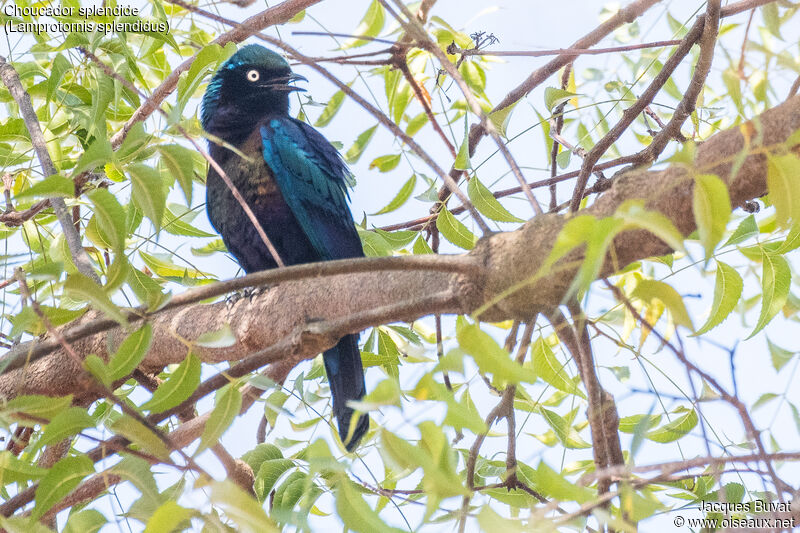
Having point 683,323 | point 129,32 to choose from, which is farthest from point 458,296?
point 129,32

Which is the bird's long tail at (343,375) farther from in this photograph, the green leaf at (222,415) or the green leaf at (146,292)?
the green leaf at (222,415)

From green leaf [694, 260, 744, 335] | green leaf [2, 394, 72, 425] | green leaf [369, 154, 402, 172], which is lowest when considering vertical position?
green leaf [2, 394, 72, 425]

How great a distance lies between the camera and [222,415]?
4.72ft

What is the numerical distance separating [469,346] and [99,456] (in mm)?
906

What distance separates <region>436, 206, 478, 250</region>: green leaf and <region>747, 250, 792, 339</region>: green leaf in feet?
2.90

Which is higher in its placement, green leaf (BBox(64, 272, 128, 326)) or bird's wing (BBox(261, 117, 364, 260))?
bird's wing (BBox(261, 117, 364, 260))

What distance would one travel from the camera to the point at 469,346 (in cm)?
117

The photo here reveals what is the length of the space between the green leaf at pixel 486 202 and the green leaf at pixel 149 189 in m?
1.00

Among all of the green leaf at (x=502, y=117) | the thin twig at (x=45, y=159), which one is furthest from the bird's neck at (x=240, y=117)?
the green leaf at (x=502, y=117)

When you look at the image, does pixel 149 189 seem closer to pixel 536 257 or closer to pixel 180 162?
pixel 180 162

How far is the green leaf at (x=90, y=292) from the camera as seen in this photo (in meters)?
1.36

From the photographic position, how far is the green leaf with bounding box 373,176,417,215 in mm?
2941

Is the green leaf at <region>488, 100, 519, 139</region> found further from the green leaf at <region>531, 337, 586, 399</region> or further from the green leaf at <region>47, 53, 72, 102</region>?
the green leaf at <region>47, 53, 72, 102</region>

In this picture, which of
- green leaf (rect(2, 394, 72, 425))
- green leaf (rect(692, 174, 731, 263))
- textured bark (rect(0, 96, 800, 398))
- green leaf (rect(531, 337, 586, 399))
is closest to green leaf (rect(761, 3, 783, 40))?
textured bark (rect(0, 96, 800, 398))
